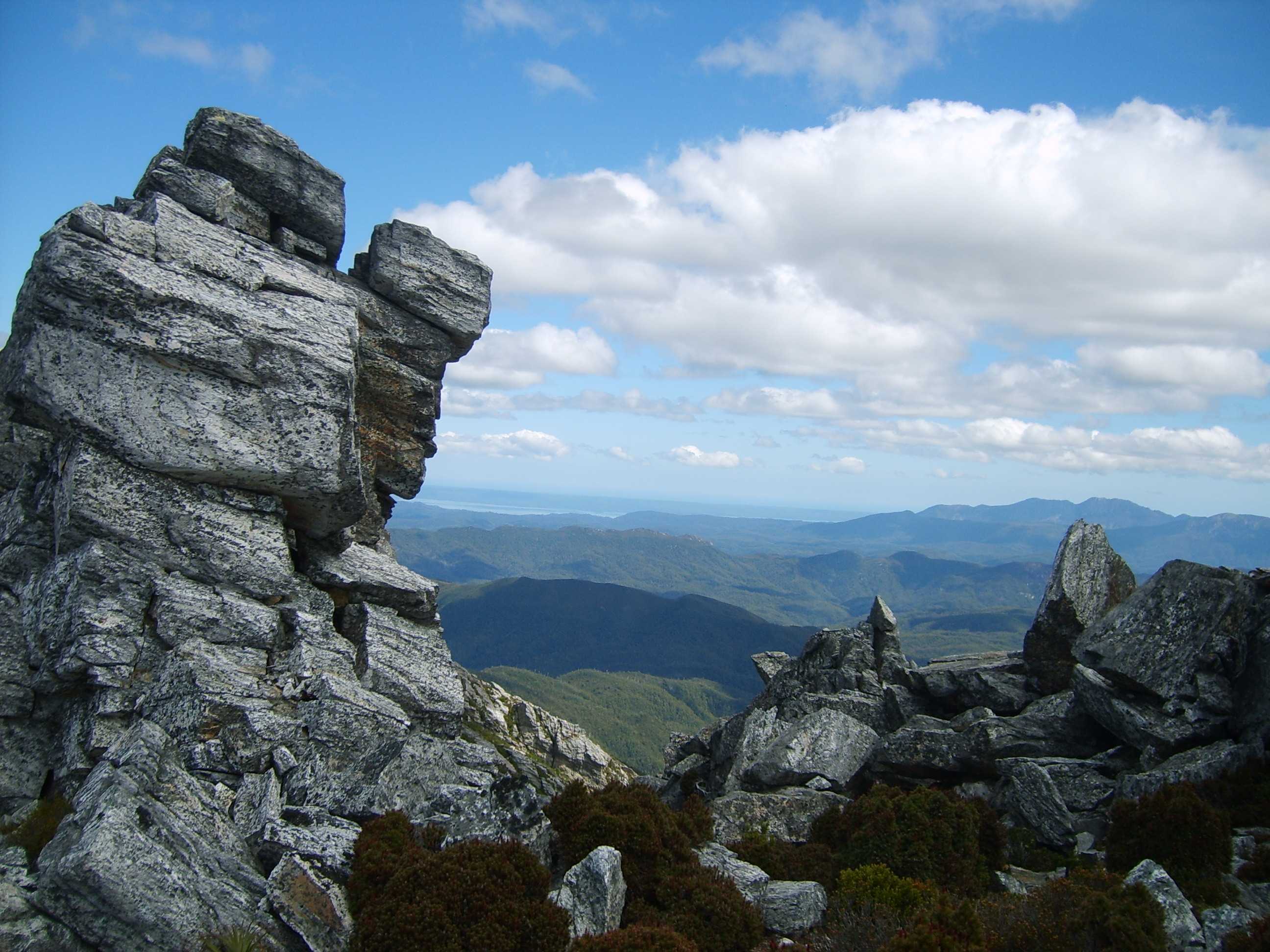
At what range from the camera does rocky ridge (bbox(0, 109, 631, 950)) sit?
16016mm

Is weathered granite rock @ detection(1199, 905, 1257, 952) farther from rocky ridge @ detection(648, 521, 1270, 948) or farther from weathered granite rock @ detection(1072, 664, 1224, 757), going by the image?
weathered granite rock @ detection(1072, 664, 1224, 757)

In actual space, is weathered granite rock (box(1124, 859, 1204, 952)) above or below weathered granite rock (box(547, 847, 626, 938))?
above

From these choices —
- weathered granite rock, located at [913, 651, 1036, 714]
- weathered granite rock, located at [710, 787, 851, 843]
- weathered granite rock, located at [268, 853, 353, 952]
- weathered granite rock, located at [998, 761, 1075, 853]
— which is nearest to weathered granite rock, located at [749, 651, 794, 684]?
weathered granite rock, located at [913, 651, 1036, 714]

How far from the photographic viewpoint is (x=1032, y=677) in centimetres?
3600

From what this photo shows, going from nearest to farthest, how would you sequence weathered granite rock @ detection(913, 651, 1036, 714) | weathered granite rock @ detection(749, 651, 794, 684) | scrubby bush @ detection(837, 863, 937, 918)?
scrubby bush @ detection(837, 863, 937, 918), weathered granite rock @ detection(913, 651, 1036, 714), weathered granite rock @ detection(749, 651, 794, 684)

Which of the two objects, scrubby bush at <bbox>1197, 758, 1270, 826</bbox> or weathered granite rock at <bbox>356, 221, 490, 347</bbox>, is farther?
weathered granite rock at <bbox>356, 221, 490, 347</bbox>

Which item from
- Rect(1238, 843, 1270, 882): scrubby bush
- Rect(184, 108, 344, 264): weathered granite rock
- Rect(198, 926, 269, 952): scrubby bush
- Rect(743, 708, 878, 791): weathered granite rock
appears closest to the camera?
Rect(198, 926, 269, 952): scrubby bush

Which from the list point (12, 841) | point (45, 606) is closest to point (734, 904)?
point (12, 841)

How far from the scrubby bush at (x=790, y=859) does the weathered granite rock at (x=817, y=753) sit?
709cm

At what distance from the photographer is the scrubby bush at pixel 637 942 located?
14.5m

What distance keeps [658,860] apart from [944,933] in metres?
7.86

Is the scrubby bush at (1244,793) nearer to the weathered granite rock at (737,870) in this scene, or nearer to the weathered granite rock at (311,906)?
the weathered granite rock at (737,870)

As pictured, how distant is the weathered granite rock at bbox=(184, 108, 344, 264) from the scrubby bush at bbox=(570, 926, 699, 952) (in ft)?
97.8

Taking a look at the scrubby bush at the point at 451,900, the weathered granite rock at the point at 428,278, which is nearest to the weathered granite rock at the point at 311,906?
the scrubby bush at the point at 451,900
